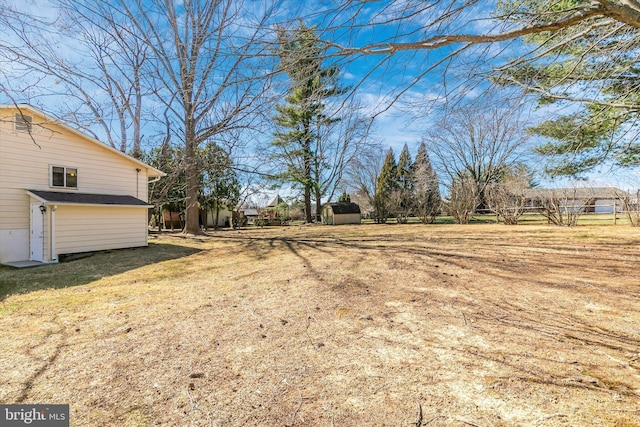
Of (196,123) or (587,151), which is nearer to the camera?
(587,151)

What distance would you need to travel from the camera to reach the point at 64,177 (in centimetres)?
895

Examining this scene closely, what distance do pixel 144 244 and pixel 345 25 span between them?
35.9 ft

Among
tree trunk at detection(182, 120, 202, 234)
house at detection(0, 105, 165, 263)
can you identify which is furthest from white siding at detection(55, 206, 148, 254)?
tree trunk at detection(182, 120, 202, 234)

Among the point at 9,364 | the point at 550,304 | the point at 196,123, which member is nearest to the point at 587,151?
the point at 550,304

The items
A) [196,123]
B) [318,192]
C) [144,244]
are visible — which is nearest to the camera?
[144,244]

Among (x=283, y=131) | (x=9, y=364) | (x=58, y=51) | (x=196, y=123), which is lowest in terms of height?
(x=9, y=364)

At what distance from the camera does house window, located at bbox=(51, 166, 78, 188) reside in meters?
8.72

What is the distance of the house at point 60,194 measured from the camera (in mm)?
7805

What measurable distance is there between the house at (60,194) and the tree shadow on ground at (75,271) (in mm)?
980

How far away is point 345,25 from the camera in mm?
3119

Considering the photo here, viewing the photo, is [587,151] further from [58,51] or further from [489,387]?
[58,51]

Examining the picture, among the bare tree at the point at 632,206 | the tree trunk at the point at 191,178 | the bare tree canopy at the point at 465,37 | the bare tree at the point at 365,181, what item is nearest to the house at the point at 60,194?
the tree trunk at the point at 191,178

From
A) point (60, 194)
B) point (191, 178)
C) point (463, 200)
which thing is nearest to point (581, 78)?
point (60, 194)

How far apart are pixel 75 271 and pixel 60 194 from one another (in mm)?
3835
